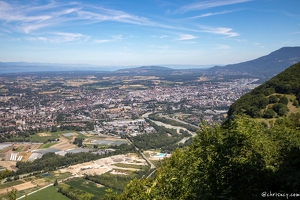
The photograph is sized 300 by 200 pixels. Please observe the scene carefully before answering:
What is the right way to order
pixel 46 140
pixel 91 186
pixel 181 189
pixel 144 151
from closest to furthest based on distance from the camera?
pixel 181 189, pixel 91 186, pixel 144 151, pixel 46 140

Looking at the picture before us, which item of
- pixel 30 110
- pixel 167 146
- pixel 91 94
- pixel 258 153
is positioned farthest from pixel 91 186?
pixel 91 94

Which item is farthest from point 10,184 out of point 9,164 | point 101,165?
point 101,165

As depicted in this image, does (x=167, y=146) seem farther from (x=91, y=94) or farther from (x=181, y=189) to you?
(x=91, y=94)

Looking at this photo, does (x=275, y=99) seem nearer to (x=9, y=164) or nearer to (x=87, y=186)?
(x=87, y=186)

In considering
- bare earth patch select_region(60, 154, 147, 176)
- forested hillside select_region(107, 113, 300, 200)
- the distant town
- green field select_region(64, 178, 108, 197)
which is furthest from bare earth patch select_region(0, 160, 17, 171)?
forested hillside select_region(107, 113, 300, 200)

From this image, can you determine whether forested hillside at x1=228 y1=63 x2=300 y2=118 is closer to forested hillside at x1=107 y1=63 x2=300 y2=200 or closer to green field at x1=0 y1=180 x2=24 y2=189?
forested hillside at x1=107 y1=63 x2=300 y2=200

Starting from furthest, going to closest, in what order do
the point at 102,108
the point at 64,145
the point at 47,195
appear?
the point at 102,108, the point at 64,145, the point at 47,195

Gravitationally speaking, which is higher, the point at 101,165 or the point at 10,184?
the point at 10,184
